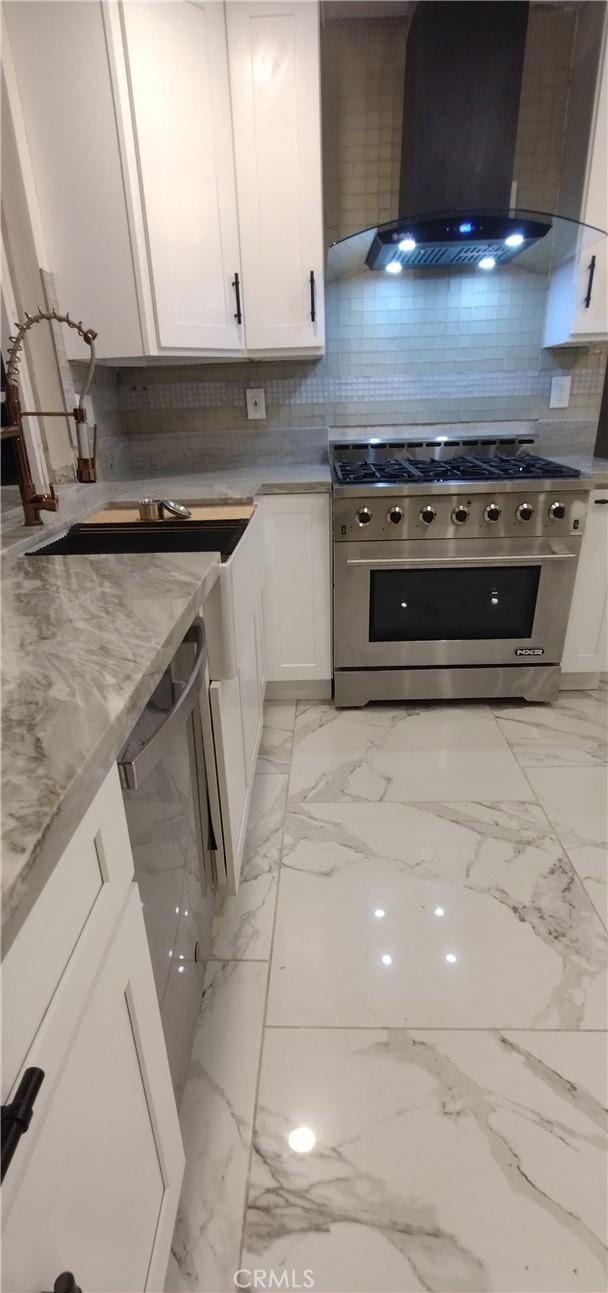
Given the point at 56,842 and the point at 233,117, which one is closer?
the point at 56,842

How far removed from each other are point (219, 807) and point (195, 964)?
30cm

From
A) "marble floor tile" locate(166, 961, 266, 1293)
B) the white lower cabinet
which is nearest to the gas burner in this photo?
"marble floor tile" locate(166, 961, 266, 1293)

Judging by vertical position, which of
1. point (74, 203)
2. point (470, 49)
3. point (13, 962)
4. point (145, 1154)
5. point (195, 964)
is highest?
point (470, 49)

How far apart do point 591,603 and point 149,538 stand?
5.73ft

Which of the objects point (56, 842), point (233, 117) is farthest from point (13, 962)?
point (233, 117)

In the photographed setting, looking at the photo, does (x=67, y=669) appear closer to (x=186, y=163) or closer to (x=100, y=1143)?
(x=100, y=1143)

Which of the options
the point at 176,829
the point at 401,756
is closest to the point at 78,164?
the point at 176,829

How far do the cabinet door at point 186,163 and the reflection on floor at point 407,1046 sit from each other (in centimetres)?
165

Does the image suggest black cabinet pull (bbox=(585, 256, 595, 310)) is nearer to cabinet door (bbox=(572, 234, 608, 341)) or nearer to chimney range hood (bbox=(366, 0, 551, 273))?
cabinet door (bbox=(572, 234, 608, 341))

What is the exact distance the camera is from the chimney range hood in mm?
1949

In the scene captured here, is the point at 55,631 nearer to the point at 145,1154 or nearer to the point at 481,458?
the point at 145,1154

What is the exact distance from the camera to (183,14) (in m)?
1.81

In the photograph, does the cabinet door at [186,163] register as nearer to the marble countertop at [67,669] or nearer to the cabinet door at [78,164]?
the cabinet door at [78,164]

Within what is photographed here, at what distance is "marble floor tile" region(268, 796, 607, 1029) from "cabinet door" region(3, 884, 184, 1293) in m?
0.53
